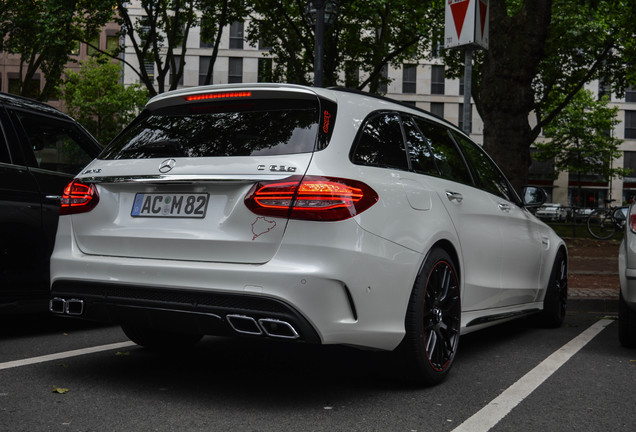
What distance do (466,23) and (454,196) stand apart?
3.26 m

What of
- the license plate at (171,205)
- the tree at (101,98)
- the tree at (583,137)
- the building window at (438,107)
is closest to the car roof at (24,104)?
the license plate at (171,205)

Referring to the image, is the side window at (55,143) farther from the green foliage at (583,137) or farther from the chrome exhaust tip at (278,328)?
the green foliage at (583,137)

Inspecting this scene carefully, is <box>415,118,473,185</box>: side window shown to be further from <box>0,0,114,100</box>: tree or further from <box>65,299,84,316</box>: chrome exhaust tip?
<box>0,0,114,100</box>: tree

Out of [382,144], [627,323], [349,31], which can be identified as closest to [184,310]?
[382,144]

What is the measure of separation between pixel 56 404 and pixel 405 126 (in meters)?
2.45

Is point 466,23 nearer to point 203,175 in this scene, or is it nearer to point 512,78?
point 512,78

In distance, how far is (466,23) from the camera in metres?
7.24

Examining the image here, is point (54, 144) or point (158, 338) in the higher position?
point (54, 144)

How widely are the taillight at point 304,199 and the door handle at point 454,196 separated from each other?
1.15 meters

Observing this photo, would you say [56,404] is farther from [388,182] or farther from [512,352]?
[512,352]

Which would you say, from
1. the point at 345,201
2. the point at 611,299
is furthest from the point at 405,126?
the point at 611,299

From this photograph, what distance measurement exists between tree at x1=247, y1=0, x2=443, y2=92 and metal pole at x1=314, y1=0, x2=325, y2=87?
32.6 feet

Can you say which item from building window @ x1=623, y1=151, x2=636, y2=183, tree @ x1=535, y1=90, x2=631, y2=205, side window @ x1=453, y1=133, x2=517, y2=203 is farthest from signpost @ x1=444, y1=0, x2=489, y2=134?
building window @ x1=623, y1=151, x2=636, y2=183

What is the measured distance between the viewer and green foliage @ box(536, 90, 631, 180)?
51.7m
